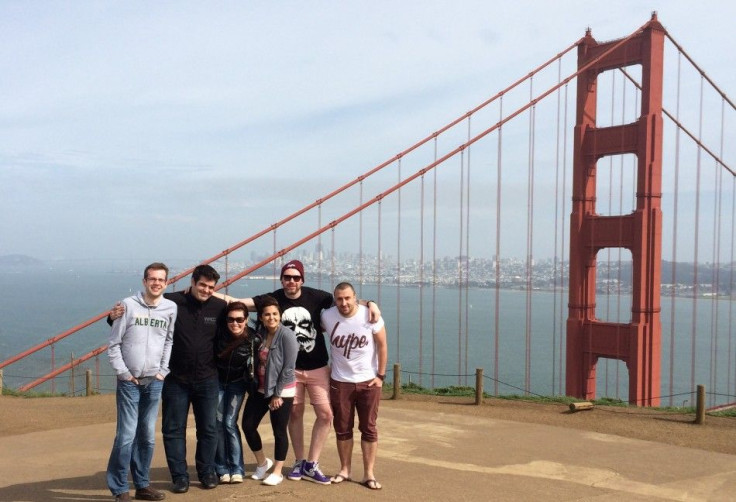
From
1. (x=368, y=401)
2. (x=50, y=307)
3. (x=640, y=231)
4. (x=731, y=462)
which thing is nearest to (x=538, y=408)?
(x=731, y=462)

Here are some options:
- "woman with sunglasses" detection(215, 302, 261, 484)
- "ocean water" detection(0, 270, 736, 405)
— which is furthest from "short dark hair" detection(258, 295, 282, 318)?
"ocean water" detection(0, 270, 736, 405)

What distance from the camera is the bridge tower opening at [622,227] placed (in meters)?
15.8

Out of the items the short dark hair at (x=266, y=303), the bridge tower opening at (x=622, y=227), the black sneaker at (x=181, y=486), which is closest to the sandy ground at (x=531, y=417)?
the black sneaker at (x=181, y=486)

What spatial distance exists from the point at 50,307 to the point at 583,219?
10850cm

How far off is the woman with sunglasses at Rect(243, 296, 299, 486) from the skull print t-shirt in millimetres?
91

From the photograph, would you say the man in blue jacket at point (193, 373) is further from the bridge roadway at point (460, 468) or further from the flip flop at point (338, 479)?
the flip flop at point (338, 479)

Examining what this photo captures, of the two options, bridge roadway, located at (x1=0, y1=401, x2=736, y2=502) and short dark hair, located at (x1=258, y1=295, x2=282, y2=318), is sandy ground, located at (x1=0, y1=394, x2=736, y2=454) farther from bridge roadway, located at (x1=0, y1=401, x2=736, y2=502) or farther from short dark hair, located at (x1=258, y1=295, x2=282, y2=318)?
short dark hair, located at (x1=258, y1=295, x2=282, y2=318)

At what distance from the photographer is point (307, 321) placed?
530 cm

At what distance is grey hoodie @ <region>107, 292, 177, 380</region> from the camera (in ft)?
15.5

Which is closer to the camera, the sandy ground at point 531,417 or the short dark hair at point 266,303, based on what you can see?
the short dark hair at point 266,303

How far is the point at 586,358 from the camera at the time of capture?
16.8 meters

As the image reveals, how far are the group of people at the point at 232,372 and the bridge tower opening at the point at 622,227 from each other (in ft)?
39.3

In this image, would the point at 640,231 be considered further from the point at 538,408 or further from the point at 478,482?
the point at 478,482

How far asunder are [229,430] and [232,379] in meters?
0.40
